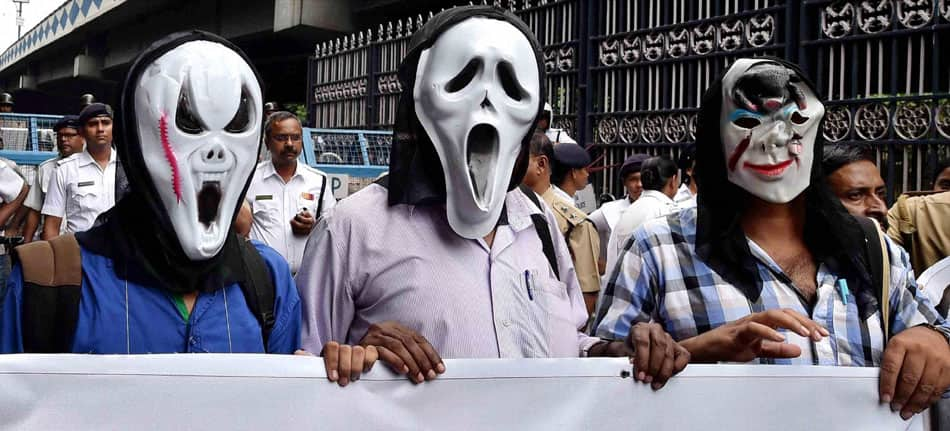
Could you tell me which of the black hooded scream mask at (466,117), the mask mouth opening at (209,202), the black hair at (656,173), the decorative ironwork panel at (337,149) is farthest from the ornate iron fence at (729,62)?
the mask mouth opening at (209,202)

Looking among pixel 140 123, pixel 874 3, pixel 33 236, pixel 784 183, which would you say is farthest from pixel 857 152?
pixel 33 236

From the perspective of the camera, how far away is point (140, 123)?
6.93 feet

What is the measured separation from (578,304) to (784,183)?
61 centimetres

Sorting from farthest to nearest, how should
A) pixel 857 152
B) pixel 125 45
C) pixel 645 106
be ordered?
pixel 125 45 < pixel 645 106 < pixel 857 152

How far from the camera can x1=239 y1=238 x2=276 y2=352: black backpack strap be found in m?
2.14

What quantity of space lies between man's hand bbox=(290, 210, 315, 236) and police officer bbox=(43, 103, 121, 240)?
1.45 metres

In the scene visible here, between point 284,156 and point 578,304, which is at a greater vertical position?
point 284,156

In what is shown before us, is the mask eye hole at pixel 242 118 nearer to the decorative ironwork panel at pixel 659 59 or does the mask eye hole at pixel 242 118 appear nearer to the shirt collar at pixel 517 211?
the shirt collar at pixel 517 211

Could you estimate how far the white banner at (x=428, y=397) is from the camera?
174 cm

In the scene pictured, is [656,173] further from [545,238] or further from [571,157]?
[545,238]

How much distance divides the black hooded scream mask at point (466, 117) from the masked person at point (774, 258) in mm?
415

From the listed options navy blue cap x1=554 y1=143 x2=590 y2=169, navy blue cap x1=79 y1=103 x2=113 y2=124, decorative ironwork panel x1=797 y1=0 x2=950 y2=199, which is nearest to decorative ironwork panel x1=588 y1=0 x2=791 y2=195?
decorative ironwork panel x1=797 y1=0 x2=950 y2=199

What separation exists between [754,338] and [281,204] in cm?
374

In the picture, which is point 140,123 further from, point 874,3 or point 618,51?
point 618,51
